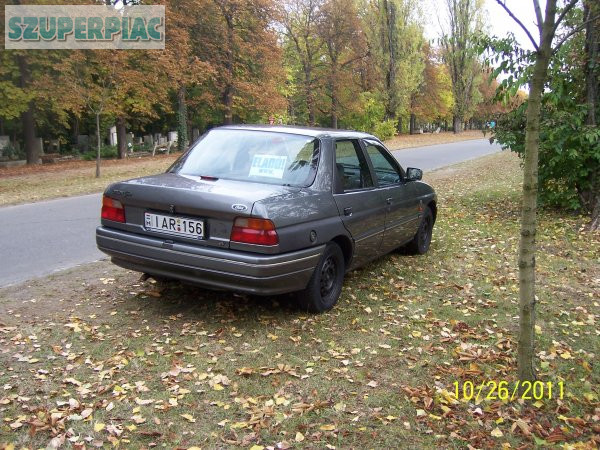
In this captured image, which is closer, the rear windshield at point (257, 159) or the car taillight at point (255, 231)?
the car taillight at point (255, 231)

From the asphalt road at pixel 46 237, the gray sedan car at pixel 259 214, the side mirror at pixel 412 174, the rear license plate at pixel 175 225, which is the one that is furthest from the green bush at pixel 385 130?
the rear license plate at pixel 175 225

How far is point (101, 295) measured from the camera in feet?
17.6

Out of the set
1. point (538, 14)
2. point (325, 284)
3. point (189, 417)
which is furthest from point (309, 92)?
point (189, 417)

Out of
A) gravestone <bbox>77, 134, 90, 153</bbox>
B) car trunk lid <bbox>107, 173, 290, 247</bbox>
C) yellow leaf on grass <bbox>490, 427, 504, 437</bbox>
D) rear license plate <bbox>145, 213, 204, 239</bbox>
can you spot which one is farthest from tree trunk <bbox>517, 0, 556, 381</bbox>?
gravestone <bbox>77, 134, 90, 153</bbox>

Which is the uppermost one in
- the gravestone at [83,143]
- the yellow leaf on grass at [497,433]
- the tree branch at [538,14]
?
the gravestone at [83,143]

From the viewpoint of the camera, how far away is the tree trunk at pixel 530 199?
3307 millimetres

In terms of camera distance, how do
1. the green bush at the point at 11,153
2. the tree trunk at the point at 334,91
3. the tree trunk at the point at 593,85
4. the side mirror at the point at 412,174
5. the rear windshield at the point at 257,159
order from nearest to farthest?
the rear windshield at the point at 257,159
the side mirror at the point at 412,174
the tree trunk at the point at 593,85
the green bush at the point at 11,153
the tree trunk at the point at 334,91

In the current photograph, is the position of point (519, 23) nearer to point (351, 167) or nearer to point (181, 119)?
point (351, 167)

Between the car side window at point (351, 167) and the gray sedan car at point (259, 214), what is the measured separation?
0.01 metres

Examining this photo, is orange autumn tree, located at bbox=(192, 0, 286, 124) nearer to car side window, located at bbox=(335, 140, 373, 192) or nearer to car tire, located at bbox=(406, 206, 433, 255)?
car tire, located at bbox=(406, 206, 433, 255)

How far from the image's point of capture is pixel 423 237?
735 cm

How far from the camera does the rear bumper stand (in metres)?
4.23
